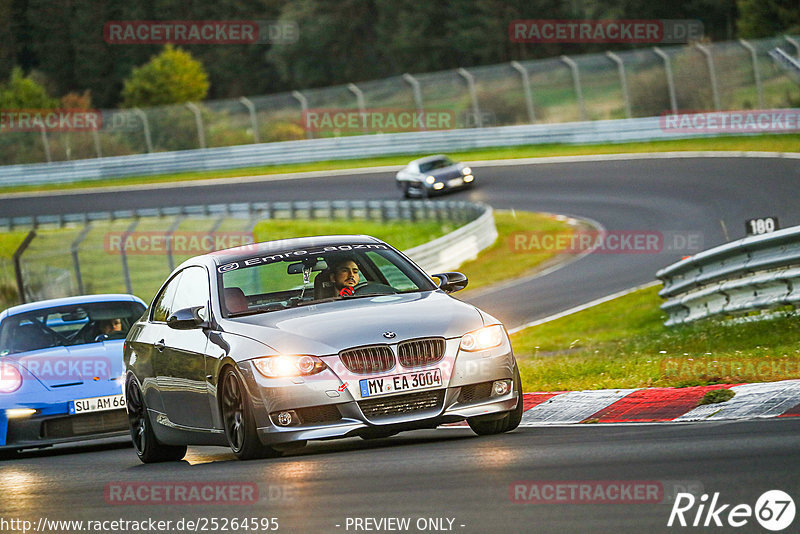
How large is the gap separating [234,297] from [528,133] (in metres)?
38.3

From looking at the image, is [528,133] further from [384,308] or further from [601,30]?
[384,308]

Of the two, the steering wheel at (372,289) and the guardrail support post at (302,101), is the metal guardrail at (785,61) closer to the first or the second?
the guardrail support post at (302,101)

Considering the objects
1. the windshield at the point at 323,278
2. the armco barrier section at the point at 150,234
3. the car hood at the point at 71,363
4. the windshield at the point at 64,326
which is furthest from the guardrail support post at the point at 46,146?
the windshield at the point at 323,278

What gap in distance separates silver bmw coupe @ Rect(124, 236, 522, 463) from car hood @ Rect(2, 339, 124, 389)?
2.32m

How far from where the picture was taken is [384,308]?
8.49 meters

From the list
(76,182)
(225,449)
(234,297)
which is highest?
(234,297)

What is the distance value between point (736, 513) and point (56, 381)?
7.87 m

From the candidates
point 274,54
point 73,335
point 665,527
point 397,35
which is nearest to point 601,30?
point 397,35

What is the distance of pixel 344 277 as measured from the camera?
929 cm

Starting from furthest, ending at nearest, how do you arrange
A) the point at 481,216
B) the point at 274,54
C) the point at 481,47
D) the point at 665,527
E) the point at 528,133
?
the point at 274,54, the point at 481,47, the point at 528,133, the point at 481,216, the point at 665,527

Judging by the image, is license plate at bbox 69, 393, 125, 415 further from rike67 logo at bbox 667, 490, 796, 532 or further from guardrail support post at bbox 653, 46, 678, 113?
guardrail support post at bbox 653, 46, 678, 113

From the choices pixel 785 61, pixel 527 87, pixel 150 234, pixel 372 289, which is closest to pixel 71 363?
pixel 372 289

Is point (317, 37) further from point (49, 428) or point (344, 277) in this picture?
point (344, 277)

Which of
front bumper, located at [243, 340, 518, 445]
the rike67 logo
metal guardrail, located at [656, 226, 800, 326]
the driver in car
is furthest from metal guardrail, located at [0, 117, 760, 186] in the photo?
the rike67 logo
